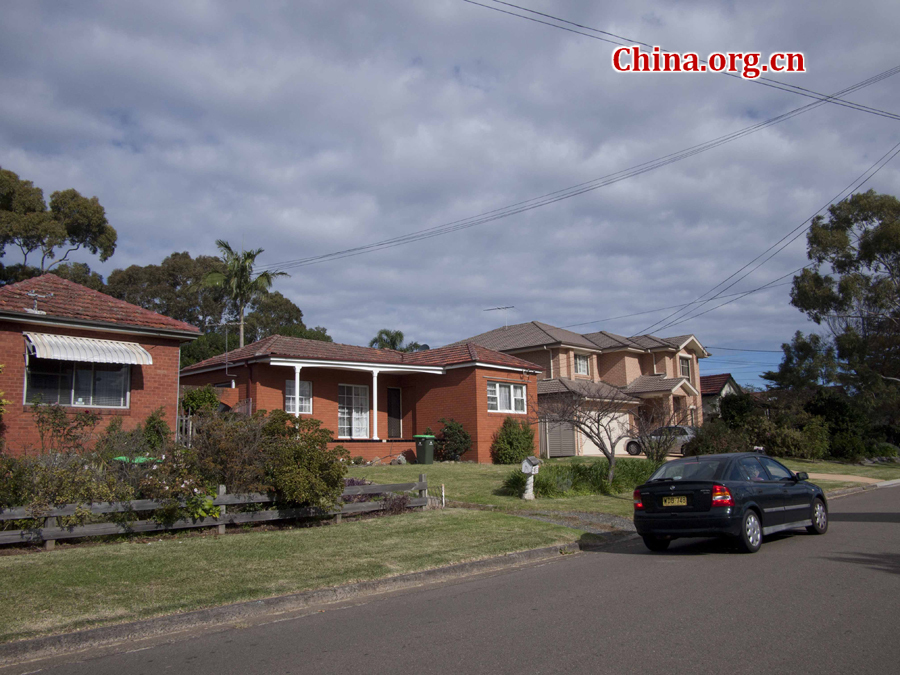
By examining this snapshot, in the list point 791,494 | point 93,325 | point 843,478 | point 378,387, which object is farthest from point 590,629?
point 843,478

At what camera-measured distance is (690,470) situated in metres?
10.3

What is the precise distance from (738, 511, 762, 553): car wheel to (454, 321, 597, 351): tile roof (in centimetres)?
2518

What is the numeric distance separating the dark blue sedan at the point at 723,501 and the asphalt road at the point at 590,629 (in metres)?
0.69

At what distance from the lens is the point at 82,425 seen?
1374cm

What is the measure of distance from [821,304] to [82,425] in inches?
1454

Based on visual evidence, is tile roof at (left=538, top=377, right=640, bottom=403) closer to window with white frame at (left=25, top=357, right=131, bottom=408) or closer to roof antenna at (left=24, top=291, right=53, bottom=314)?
window with white frame at (left=25, top=357, right=131, bottom=408)

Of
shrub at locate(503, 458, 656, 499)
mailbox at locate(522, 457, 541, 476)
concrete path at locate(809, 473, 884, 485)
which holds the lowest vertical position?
concrete path at locate(809, 473, 884, 485)

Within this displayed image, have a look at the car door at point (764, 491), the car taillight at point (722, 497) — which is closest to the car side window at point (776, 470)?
the car door at point (764, 491)

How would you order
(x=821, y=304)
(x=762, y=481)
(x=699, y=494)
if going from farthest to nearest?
(x=821, y=304), (x=762, y=481), (x=699, y=494)

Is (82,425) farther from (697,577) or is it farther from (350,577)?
(697,577)

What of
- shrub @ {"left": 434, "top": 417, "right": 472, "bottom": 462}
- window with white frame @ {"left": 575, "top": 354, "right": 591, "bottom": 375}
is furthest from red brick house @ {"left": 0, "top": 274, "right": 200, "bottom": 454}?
window with white frame @ {"left": 575, "top": 354, "right": 591, "bottom": 375}

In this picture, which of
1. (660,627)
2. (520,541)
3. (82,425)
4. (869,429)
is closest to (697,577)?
(660,627)

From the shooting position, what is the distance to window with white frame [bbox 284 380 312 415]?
23641 mm

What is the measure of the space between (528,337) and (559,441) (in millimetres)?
7401
